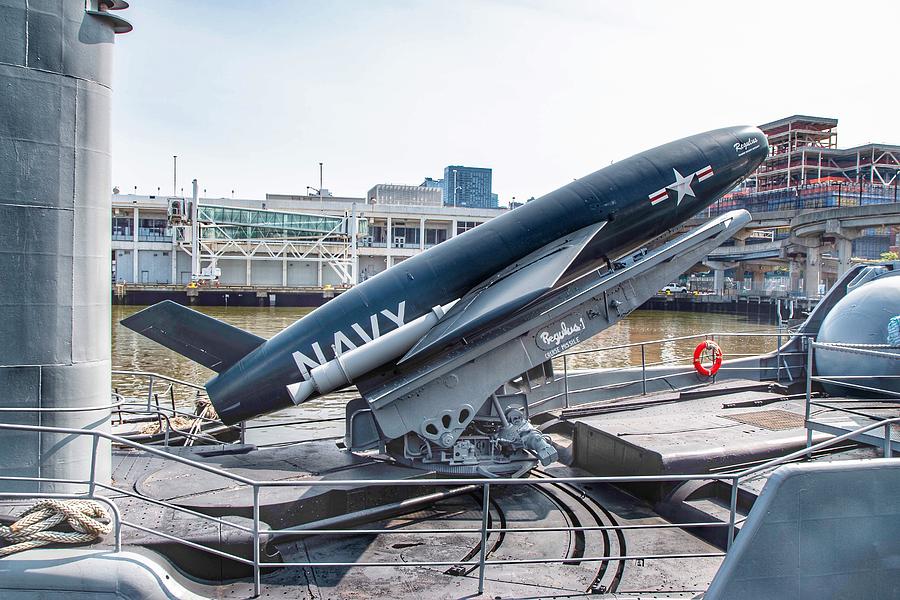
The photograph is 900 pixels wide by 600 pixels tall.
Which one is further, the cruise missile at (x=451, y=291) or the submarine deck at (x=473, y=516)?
the cruise missile at (x=451, y=291)

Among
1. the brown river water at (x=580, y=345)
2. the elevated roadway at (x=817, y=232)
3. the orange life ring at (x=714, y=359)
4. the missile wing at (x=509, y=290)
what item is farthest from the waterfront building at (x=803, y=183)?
the missile wing at (x=509, y=290)

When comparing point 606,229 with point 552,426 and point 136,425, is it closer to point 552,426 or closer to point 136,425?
point 552,426

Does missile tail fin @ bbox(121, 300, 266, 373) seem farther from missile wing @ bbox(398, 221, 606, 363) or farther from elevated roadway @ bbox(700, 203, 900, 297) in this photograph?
elevated roadway @ bbox(700, 203, 900, 297)

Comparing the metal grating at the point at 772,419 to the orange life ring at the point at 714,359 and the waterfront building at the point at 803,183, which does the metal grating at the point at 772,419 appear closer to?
the orange life ring at the point at 714,359

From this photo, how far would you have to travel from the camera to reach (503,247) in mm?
8688

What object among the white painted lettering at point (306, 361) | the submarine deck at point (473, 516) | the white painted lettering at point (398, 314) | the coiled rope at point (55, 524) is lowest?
the submarine deck at point (473, 516)

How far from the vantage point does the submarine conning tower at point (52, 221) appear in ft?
16.6

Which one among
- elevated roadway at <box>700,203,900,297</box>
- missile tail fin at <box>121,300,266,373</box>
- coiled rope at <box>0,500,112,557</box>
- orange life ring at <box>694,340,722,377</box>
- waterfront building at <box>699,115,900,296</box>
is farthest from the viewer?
waterfront building at <box>699,115,900,296</box>

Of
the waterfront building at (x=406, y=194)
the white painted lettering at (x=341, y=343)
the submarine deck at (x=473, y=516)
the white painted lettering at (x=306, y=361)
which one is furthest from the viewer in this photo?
the waterfront building at (x=406, y=194)

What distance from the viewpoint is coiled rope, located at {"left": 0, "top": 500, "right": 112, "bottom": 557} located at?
14.9 feet

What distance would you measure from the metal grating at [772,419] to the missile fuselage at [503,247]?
2.78 metres

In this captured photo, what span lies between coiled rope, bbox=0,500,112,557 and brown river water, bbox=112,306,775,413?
30.2ft

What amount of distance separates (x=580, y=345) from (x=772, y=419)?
81.4ft

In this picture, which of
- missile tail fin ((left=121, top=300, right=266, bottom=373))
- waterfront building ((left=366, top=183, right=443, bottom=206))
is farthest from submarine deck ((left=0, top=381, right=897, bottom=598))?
waterfront building ((left=366, top=183, right=443, bottom=206))
